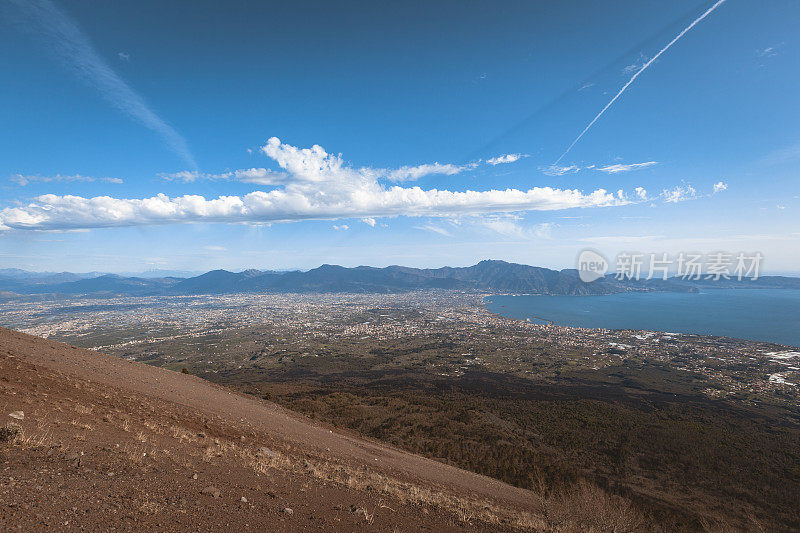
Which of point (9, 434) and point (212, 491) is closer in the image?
point (9, 434)

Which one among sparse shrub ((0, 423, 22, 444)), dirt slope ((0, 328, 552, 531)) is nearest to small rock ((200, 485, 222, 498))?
dirt slope ((0, 328, 552, 531))

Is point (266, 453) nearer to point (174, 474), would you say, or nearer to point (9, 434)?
point (174, 474)

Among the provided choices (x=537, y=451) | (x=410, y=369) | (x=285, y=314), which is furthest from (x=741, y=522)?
(x=285, y=314)

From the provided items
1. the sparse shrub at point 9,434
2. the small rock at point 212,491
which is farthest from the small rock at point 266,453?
the sparse shrub at point 9,434

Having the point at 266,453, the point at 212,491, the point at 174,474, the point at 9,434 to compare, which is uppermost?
the point at 9,434

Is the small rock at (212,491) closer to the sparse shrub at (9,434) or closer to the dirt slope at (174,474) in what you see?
the dirt slope at (174,474)

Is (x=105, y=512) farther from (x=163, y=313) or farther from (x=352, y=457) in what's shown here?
(x=163, y=313)

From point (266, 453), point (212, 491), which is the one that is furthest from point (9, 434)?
point (266, 453)
